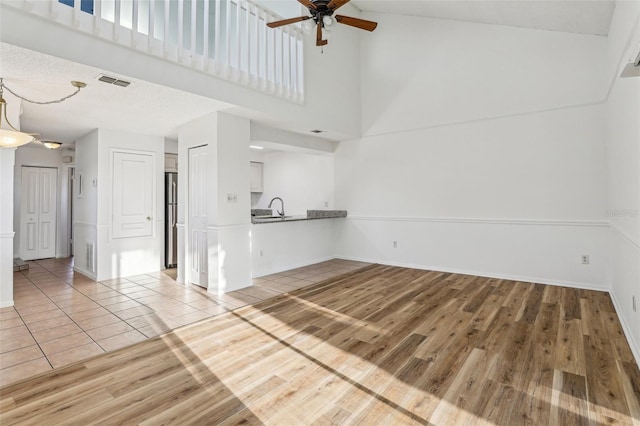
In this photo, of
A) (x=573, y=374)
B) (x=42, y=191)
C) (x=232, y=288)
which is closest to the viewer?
(x=573, y=374)

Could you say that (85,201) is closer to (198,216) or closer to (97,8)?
(198,216)

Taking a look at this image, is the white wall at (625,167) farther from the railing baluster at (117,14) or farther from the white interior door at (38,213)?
the white interior door at (38,213)

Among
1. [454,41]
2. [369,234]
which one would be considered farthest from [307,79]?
[369,234]

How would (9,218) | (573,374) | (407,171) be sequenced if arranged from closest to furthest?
(573,374), (9,218), (407,171)

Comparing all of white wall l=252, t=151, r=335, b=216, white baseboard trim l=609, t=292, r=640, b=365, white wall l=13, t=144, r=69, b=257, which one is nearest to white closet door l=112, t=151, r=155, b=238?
white wall l=252, t=151, r=335, b=216

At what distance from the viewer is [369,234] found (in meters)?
6.22

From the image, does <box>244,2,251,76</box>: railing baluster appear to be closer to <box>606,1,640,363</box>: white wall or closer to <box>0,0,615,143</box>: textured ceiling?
<box>0,0,615,143</box>: textured ceiling

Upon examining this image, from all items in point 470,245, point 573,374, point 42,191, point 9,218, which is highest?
point 42,191

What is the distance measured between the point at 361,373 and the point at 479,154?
4.08 m

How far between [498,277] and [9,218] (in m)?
6.57

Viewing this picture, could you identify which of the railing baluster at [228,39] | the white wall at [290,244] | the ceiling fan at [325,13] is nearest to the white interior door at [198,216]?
the white wall at [290,244]

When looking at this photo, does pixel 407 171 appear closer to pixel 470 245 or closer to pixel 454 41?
pixel 470 245

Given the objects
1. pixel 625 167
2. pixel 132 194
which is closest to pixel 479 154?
pixel 625 167

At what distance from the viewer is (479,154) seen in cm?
497
